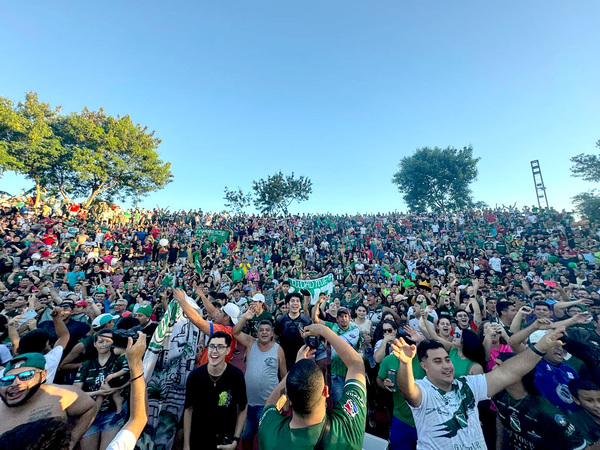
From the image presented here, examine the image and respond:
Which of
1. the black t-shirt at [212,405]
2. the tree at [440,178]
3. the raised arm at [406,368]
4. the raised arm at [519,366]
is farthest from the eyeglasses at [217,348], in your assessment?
the tree at [440,178]

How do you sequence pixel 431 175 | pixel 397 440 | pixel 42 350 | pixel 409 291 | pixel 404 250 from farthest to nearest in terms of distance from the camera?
pixel 431 175 < pixel 404 250 < pixel 409 291 < pixel 42 350 < pixel 397 440

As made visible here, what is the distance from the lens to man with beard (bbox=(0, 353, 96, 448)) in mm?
2248

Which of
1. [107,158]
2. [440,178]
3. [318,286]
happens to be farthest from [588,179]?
[107,158]

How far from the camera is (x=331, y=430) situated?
5.84 ft

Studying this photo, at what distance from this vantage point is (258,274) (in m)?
14.5

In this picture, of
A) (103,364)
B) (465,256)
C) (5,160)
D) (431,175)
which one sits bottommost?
(103,364)

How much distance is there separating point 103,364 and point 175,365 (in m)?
0.99

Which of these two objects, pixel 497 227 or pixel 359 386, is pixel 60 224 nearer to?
pixel 359 386

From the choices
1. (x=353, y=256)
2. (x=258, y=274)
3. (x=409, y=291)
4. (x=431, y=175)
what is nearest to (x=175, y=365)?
(x=409, y=291)

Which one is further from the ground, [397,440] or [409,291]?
[409,291]

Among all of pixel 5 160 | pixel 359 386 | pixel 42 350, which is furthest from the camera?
pixel 5 160

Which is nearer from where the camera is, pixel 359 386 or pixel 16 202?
pixel 359 386

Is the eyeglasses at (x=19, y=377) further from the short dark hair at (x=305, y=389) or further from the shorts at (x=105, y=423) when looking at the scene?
the short dark hair at (x=305, y=389)

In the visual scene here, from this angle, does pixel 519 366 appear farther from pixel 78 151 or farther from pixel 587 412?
pixel 78 151
